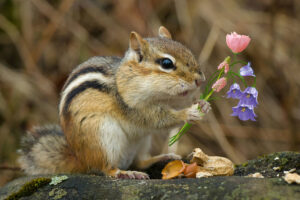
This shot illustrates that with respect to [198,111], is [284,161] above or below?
below

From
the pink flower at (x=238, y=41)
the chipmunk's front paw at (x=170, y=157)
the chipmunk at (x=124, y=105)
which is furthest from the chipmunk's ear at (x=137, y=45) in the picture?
the pink flower at (x=238, y=41)

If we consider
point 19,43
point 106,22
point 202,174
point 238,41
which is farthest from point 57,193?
point 106,22

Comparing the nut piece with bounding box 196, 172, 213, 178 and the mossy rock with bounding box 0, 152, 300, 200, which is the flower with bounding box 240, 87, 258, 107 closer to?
the mossy rock with bounding box 0, 152, 300, 200

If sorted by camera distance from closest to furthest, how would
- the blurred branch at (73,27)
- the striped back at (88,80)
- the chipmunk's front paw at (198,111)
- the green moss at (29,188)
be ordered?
the green moss at (29,188) → the chipmunk's front paw at (198,111) → the striped back at (88,80) → the blurred branch at (73,27)

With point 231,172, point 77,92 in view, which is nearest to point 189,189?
point 231,172

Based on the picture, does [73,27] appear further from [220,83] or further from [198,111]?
[220,83]

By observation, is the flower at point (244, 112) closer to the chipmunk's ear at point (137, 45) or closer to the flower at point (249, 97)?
the flower at point (249, 97)

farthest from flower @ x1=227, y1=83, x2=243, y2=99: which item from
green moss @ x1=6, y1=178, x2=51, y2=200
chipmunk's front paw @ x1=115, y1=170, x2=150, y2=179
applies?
green moss @ x1=6, y1=178, x2=51, y2=200

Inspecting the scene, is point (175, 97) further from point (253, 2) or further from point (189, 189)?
point (253, 2)
